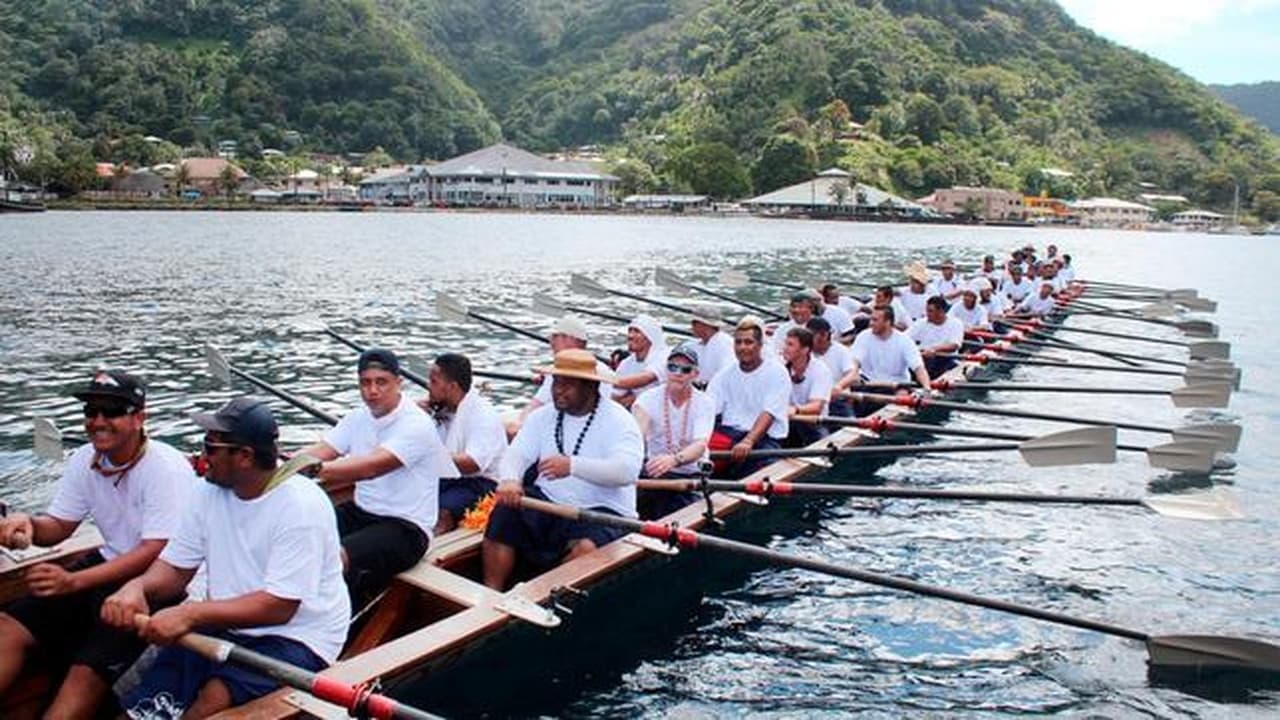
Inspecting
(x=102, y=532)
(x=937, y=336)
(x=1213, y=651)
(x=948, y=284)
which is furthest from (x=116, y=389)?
(x=948, y=284)

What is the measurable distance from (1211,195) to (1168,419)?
14898 cm

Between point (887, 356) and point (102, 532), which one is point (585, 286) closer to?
point (887, 356)

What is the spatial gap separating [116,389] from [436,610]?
7.39 feet

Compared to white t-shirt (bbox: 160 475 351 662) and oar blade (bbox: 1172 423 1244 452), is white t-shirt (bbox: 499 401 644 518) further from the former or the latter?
oar blade (bbox: 1172 423 1244 452)

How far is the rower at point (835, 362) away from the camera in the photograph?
36.1 ft

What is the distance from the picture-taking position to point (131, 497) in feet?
16.5

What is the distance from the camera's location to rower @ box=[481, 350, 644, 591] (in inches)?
251

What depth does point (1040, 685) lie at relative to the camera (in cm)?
684

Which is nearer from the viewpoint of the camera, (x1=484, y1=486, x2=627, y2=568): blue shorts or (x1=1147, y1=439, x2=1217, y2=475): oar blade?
(x1=484, y1=486, x2=627, y2=568): blue shorts

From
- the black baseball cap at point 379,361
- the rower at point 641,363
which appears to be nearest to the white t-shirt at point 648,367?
the rower at point 641,363

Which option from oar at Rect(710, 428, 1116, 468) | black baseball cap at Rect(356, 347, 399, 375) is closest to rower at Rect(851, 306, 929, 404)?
oar at Rect(710, 428, 1116, 468)

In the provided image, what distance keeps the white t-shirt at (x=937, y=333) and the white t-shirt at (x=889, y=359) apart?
2346mm

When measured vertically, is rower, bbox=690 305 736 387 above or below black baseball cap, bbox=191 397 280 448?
below

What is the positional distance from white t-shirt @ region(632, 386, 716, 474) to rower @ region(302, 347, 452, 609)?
7.96ft
